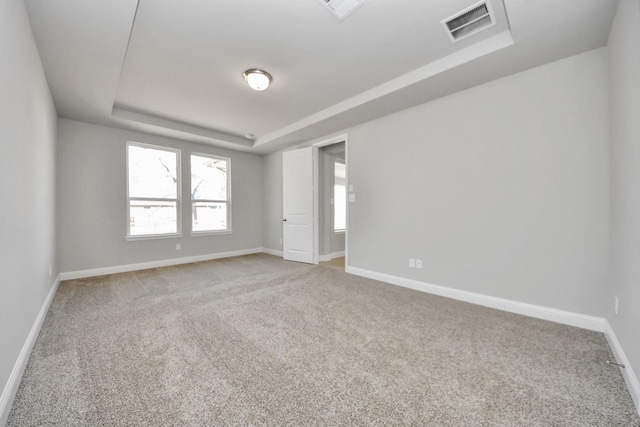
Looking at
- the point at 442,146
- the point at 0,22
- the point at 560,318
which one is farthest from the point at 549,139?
the point at 0,22

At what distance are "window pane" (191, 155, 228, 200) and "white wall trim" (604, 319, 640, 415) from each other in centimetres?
574

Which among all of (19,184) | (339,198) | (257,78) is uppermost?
(257,78)

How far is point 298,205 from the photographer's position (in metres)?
5.01

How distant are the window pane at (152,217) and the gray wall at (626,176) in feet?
18.7

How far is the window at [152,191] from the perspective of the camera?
4383mm

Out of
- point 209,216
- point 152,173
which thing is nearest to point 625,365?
point 209,216

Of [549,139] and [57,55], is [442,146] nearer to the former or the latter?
[549,139]

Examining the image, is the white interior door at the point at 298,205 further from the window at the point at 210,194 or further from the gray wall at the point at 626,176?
the gray wall at the point at 626,176

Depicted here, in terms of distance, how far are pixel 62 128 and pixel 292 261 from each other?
4130 mm

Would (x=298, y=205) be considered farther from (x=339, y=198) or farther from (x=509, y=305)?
(x=509, y=305)

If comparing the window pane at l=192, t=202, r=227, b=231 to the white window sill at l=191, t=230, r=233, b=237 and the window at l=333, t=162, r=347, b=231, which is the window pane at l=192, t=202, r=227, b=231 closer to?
the white window sill at l=191, t=230, r=233, b=237

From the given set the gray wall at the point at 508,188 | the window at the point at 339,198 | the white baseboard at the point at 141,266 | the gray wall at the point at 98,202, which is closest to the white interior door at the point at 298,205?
the window at the point at 339,198

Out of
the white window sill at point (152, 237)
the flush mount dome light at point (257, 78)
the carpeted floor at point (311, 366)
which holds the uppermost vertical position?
the flush mount dome light at point (257, 78)

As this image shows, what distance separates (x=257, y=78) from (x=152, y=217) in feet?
11.0
